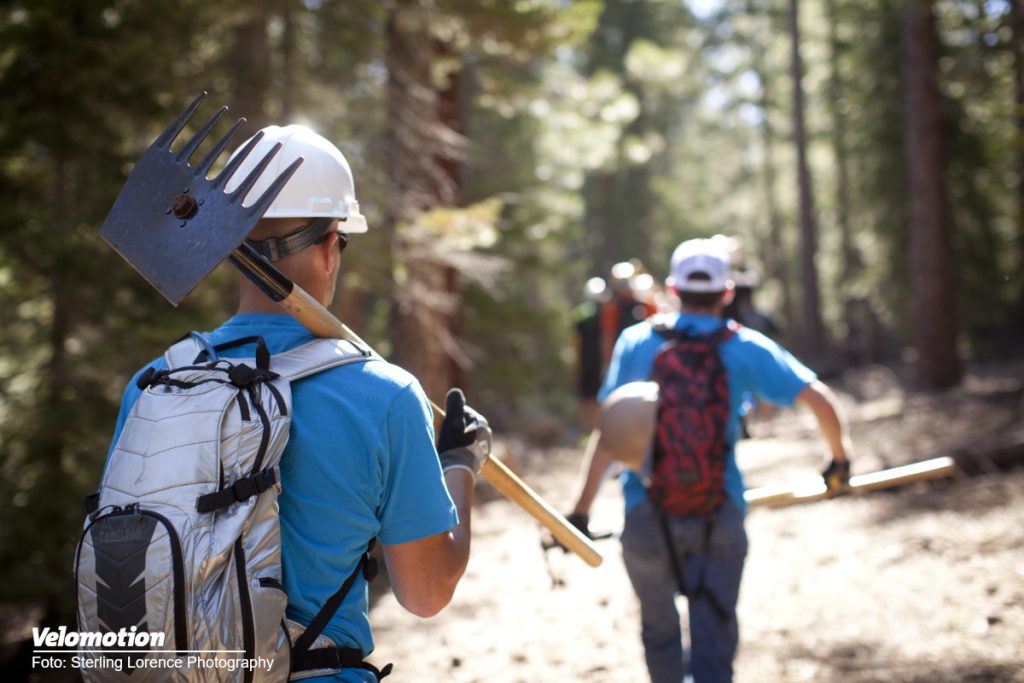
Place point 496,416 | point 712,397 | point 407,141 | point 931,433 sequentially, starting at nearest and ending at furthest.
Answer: point 712,397 < point 407,141 < point 931,433 < point 496,416

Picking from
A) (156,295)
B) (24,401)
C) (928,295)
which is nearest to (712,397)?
(156,295)

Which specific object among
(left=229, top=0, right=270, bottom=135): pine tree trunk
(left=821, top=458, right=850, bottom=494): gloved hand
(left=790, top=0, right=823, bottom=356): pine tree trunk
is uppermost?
(left=790, top=0, right=823, bottom=356): pine tree trunk

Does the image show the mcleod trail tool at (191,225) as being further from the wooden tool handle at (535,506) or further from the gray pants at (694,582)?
the gray pants at (694,582)

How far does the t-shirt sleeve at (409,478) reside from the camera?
80.7 inches

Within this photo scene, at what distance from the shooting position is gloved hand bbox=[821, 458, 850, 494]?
14.9ft

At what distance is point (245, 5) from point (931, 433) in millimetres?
9134

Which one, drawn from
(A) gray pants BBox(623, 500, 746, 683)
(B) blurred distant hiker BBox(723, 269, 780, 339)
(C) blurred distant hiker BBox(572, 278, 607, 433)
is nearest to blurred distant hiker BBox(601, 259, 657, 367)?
(C) blurred distant hiker BBox(572, 278, 607, 433)

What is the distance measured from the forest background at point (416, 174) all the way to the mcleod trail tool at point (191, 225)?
559cm

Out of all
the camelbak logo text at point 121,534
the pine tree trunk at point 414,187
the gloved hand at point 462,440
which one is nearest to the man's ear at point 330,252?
the gloved hand at point 462,440

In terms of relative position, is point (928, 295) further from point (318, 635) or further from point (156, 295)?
point (318, 635)

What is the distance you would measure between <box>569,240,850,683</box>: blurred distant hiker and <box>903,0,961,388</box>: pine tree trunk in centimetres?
1233

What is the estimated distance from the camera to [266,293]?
2166mm

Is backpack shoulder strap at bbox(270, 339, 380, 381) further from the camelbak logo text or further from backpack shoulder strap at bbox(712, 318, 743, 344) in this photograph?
backpack shoulder strap at bbox(712, 318, 743, 344)

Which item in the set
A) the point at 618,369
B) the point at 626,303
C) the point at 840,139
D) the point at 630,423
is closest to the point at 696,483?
the point at 630,423
